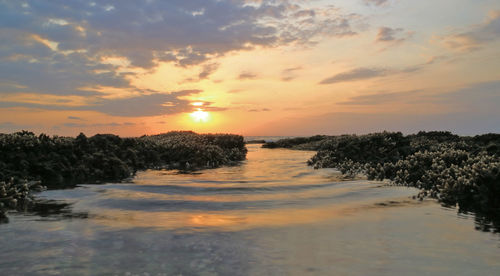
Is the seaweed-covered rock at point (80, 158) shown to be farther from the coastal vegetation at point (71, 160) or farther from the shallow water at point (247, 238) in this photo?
the shallow water at point (247, 238)

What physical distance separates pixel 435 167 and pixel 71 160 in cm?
1328

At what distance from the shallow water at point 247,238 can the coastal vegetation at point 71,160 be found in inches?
43.8

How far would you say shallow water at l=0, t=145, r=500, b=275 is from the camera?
12.8ft

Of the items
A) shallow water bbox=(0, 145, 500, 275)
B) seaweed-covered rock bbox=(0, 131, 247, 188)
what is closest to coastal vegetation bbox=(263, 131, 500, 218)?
shallow water bbox=(0, 145, 500, 275)

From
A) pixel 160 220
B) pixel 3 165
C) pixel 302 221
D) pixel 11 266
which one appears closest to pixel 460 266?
pixel 302 221

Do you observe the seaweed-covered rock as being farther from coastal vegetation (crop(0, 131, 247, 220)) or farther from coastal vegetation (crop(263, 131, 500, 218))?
coastal vegetation (crop(263, 131, 500, 218))

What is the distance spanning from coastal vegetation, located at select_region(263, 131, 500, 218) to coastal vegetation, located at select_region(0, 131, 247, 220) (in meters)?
8.53

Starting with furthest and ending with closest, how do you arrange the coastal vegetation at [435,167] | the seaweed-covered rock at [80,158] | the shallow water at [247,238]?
the seaweed-covered rock at [80,158], the coastal vegetation at [435,167], the shallow water at [247,238]

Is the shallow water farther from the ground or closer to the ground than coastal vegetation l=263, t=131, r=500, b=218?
closer to the ground

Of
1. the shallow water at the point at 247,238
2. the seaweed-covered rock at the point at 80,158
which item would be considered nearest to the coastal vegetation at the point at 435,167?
the shallow water at the point at 247,238

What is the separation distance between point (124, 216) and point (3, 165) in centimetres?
595

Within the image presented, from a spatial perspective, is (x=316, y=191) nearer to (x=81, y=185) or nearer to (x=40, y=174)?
(x=81, y=185)

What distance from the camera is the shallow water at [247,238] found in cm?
390

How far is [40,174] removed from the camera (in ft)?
35.8
